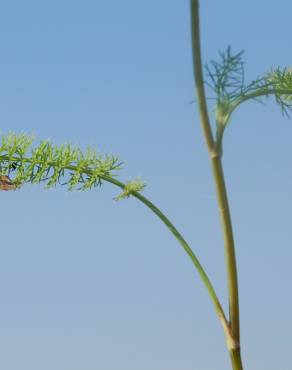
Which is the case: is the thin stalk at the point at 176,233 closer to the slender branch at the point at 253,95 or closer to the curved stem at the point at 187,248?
the curved stem at the point at 187,248

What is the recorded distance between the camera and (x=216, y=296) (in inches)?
68.1

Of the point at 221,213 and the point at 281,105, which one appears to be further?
the point at 281,105

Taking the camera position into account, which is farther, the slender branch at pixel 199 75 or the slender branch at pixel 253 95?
the slender branch at pixel 253 95

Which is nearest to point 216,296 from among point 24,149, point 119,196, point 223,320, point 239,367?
point 223,320

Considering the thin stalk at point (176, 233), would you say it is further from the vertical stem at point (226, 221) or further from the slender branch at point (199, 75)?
the slender branch at point (199, 75)

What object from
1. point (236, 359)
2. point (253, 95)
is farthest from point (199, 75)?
point (236, 359)

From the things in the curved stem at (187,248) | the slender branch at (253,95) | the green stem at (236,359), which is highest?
the slender branch at (253,95)

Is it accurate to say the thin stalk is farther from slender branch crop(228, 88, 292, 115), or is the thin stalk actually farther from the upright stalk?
slender branch crop(228, 88, 292, 115)

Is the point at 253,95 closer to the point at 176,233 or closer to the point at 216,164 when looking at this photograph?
the point at 216,164

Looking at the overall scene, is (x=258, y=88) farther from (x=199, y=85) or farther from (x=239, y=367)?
(x=239, y=367)

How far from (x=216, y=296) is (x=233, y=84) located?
57 cm

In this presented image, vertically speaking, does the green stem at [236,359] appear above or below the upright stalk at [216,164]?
below

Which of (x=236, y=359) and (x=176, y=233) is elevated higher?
(x=176, y=233)

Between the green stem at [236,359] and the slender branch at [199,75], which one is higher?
the slender branch at [199,75]
